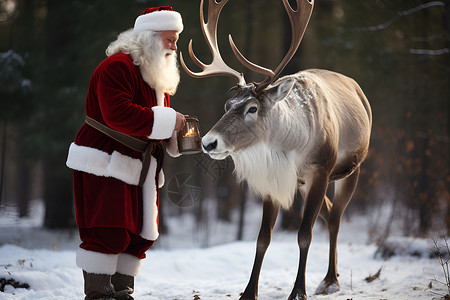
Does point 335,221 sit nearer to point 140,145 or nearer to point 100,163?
point 140,145

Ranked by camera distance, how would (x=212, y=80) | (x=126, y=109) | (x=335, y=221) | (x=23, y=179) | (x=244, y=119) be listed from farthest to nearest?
1. (x=23, y=179)
2. (x=212, y=80)
3. (x=335, y=221)
4. (x=244, y=119)
5. (x=126, y=109)

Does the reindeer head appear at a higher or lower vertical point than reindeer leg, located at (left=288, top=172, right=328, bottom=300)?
higher

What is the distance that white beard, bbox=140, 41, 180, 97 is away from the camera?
3.35m

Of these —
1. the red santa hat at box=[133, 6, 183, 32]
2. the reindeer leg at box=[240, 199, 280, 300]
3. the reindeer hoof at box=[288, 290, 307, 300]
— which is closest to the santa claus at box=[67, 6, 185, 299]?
the red santa hat at box=[133, 6, 183, 32]

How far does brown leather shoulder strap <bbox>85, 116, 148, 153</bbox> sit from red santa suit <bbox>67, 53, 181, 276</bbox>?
0.04m

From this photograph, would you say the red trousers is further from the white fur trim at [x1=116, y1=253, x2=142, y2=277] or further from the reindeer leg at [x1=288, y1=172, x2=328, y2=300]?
→ the reindeer leg at [x1=288, y1=172, x2=328, y2=300]

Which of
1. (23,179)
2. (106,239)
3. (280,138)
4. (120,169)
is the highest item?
(280,138)

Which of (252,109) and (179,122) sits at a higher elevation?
(252,109)

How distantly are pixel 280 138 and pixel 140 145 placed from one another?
1.19 metres

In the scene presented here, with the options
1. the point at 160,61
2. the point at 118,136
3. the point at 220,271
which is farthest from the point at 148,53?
the point at 220,271

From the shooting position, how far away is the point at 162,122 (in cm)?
317

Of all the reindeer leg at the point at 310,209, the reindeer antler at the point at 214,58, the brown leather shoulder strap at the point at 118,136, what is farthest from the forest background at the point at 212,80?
the brown leather shoulder strap at the point at 118,136

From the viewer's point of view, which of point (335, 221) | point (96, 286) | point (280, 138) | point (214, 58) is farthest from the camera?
point (335, 221)

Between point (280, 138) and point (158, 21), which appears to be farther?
point (280, 138)
